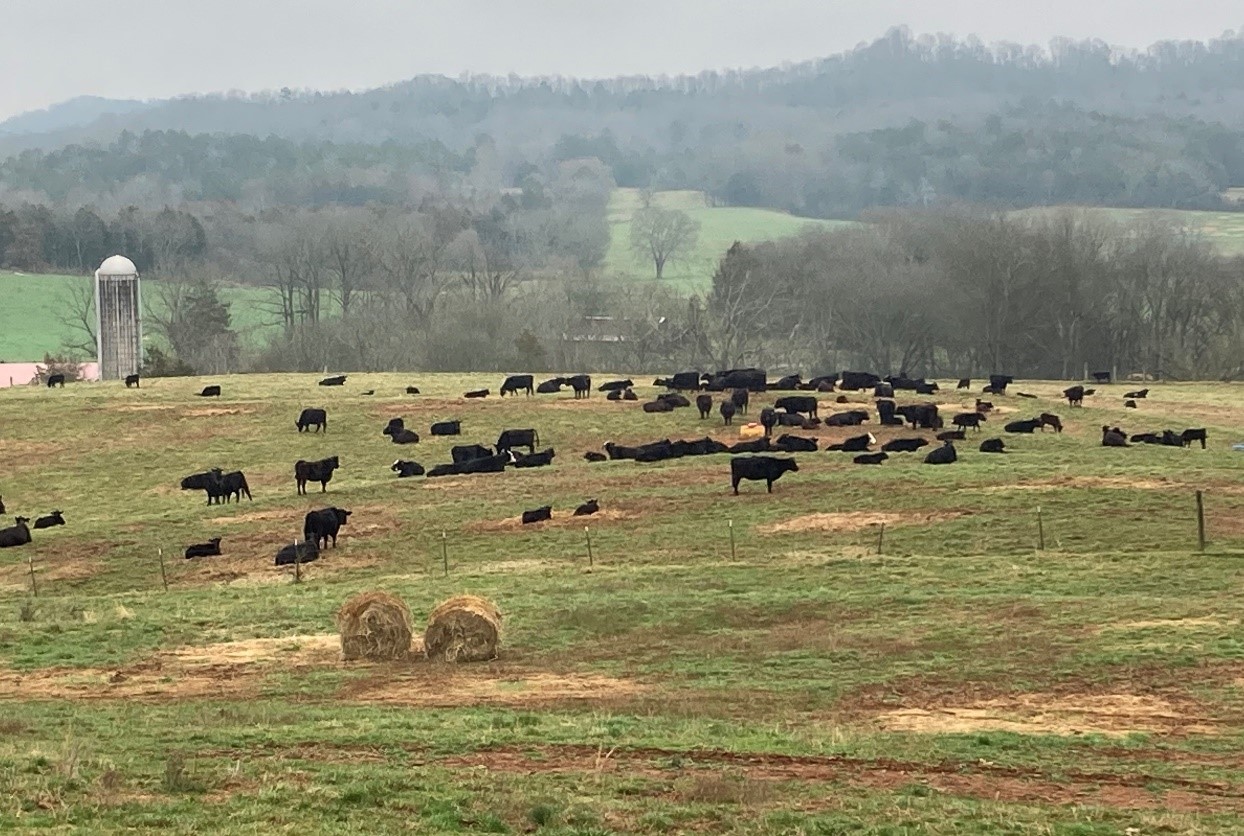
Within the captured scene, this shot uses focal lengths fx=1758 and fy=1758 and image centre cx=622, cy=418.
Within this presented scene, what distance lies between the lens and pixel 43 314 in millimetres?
140500

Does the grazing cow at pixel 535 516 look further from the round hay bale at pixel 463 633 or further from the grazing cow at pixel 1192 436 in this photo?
the grazing cow at pixel 1192 436

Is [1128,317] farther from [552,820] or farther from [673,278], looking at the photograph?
[552,820]

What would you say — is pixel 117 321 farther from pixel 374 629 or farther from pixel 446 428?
pixel 374 629

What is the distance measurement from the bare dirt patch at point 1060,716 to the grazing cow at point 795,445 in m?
28.1

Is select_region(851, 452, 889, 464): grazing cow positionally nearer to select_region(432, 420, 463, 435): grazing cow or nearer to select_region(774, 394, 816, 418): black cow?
select_region(774, 394, 816, 418): black cow

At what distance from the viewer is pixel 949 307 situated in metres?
114

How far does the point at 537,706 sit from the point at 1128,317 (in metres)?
99.6

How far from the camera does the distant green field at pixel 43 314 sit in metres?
132

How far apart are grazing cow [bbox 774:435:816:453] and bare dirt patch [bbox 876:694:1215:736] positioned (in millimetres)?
28101

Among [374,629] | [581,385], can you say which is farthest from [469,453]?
[374,629]

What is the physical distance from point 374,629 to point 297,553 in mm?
11676

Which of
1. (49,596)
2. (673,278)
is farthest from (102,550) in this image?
(673,278)

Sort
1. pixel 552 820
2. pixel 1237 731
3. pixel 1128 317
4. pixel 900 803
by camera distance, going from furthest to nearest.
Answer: pixel 1128 317 < pixel 1237 731 < pixel 900 803 < pixel 552 820

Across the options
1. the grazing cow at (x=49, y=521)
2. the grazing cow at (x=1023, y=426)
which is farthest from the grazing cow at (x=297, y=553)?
the grazing cow at (x=1023, y=426)
